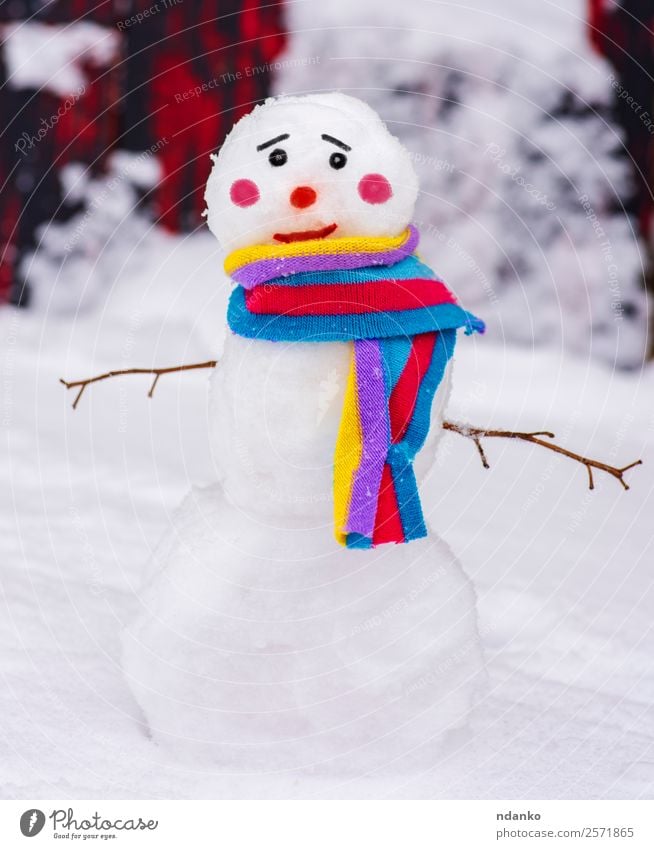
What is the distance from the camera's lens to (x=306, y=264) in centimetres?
88

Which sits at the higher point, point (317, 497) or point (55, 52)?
point (55, 52)

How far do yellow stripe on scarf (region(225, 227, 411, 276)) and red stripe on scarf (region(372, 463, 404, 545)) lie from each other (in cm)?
20

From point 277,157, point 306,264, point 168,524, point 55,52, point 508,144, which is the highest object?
point 55,52

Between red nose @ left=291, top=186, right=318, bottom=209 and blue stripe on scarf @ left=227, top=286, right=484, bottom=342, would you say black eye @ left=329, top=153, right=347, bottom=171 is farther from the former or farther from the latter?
blue stripe on scarf @ left=227, top=286, right=484, bottom=342

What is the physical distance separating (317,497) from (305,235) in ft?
0.79

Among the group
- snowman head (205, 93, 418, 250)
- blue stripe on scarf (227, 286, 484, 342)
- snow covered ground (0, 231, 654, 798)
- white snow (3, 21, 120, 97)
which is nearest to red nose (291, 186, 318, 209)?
snowman head (205, 93, 418, 250)

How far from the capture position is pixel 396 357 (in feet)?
2.91

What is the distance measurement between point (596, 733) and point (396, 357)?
46cm

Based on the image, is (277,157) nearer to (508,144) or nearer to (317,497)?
(317,497)

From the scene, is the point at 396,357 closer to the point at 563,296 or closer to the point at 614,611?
the point at 614,611

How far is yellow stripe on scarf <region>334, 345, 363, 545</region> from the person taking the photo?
872 millimetres

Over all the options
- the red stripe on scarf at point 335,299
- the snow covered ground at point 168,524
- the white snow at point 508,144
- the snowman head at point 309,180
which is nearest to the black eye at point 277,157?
the snowman head at point 309,180

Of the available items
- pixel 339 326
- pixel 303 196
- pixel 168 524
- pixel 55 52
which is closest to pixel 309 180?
pixel 303 196
